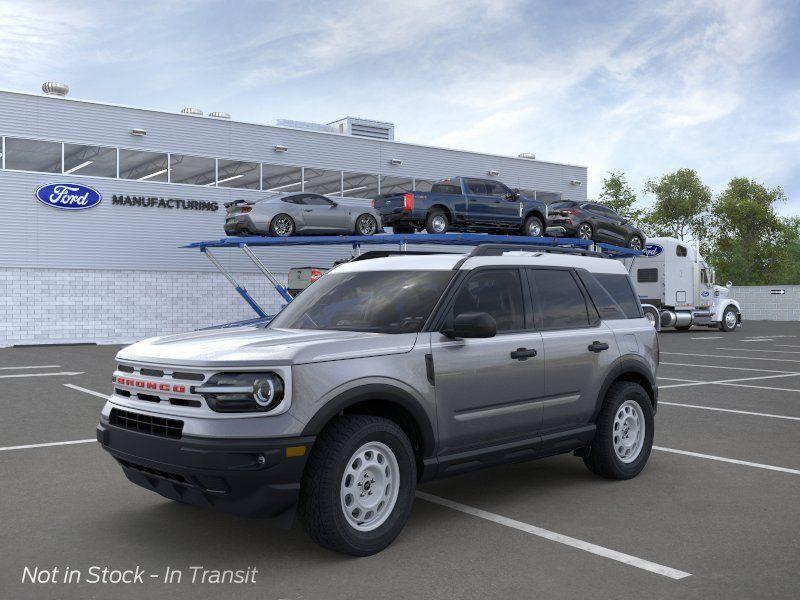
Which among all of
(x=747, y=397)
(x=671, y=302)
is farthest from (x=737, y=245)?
(x=747, y=397)

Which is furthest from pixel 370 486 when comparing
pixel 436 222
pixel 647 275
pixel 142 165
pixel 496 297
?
pixel 647 275

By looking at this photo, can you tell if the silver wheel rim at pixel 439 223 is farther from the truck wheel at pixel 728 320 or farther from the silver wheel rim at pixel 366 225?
the truck wheel at pixel 728 320

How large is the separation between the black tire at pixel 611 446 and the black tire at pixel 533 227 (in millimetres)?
18111

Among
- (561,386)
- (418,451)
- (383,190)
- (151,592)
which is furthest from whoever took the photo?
(383,190)

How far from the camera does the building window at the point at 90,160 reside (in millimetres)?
27406

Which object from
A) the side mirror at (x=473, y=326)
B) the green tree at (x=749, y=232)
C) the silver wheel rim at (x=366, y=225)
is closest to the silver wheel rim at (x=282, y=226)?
the silver wheel rim at (x=366, y=225)

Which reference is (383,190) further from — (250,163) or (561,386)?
(561,386)

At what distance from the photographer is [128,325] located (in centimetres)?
2834

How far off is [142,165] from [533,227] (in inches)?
562

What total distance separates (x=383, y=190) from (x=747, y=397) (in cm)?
2443

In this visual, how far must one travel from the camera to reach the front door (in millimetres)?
5215

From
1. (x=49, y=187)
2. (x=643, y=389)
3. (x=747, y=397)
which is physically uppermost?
(x=49, y=187)

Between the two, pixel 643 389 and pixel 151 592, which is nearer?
pixel 151 592

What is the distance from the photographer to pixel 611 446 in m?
6.46
